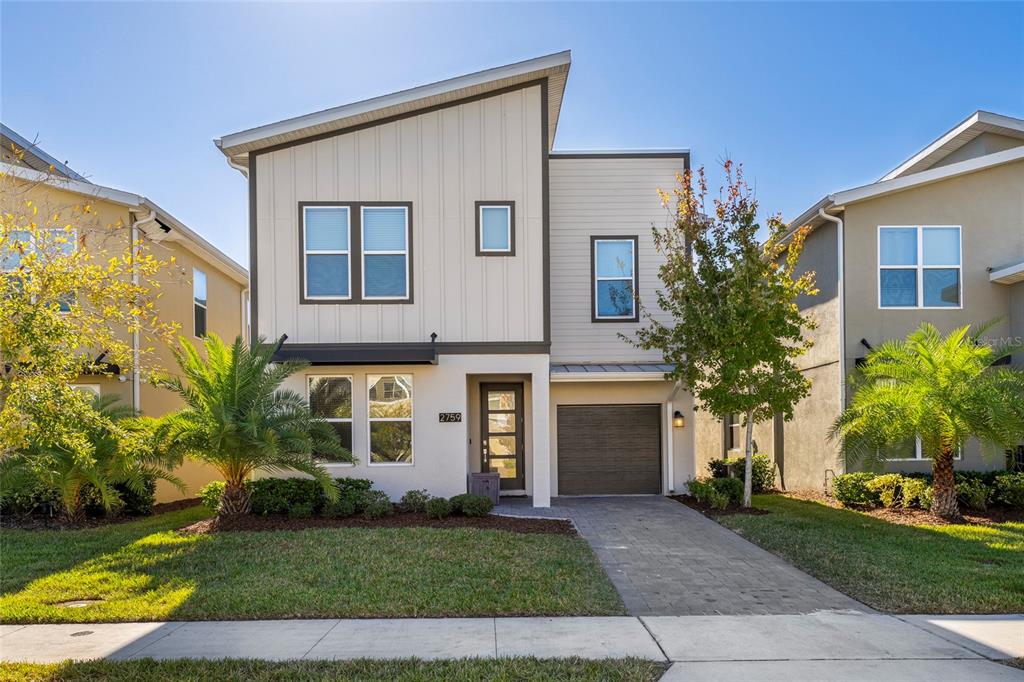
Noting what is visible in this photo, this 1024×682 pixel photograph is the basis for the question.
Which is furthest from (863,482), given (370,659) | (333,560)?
(370,659)

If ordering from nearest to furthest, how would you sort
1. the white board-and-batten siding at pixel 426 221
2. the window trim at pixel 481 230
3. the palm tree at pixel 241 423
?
1. the palm tree at pixel 241 423
2. the white board-and-batten siding at pixel 426 221
3. the window trim at pixel 481 230

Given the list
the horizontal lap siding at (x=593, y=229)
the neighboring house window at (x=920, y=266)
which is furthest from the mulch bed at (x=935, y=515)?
the horizontal lap siding at (x=593, y=229)

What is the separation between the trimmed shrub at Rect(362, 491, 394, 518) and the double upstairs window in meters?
3.41

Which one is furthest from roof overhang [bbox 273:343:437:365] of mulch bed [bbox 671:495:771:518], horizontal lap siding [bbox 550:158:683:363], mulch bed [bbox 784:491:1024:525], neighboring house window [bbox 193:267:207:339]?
mulch bed [bbox 784:491:1024:525]


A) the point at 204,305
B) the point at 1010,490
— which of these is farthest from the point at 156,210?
the point at 1010,490

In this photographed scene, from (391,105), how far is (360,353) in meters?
4.39

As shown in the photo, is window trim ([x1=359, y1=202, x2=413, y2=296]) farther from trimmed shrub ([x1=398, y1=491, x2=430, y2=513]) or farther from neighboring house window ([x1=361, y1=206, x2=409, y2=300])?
trimmed shrub ([x1=398, y1=491, x2=430, y2=513])

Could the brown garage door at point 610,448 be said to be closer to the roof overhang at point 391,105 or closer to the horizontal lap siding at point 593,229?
the horizontal lap siding at point 593,229

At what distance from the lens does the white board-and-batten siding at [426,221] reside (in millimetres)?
12711

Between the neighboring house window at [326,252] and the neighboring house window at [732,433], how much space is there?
11.0m

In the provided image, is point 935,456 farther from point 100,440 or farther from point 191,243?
point 191,243

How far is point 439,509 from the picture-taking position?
11.4m

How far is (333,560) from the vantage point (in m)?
8.75

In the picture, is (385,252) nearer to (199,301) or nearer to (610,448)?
(610,448)
